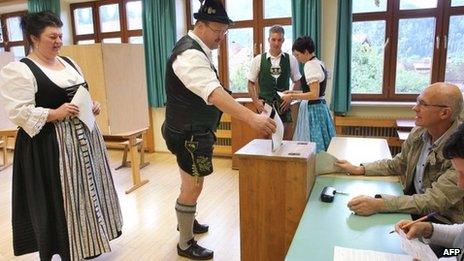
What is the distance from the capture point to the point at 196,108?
194 cm

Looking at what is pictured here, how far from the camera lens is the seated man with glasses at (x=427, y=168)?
1.29m

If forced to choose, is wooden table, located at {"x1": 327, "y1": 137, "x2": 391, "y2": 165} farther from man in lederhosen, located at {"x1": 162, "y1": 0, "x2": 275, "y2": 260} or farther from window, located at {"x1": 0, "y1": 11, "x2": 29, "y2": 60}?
window, located at {"x1": 0, "y1": 11, "x2": 29, "y2": 60}

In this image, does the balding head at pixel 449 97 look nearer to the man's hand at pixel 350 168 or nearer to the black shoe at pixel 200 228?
the man's hand at pixel 350 168

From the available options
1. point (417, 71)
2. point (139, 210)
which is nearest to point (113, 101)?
point (139, 210)

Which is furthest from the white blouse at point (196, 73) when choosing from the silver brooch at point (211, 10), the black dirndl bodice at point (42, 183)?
the black dirndl bodice at point (42, 183)

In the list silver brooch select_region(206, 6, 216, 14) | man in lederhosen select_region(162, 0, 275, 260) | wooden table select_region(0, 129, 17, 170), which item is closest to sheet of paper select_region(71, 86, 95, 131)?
man in lederhosen select_region(162, 0, 275, 260)

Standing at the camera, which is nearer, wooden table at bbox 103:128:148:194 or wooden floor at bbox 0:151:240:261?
wooden floor at bbox 0:151:240:261

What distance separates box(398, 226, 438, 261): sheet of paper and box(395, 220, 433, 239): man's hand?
0.03m

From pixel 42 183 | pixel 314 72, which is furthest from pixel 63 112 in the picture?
pixel 314 72

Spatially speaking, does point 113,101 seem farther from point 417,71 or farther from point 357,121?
point 417,71

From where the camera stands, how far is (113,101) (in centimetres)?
316

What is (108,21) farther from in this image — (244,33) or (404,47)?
(404,47)

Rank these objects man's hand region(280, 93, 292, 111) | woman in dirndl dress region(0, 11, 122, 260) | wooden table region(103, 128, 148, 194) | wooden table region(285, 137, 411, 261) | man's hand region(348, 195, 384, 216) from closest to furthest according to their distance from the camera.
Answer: wooden table region(285, 137, 411, 261)
man's hand region(348, 195, 384, 216)
woman in dirndl dress region(0, 11, 122, 260)
man's hand region(280, 93, 292, 111)
wooden table region(103, 128, 148, 194)

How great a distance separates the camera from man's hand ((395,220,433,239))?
1.10m
